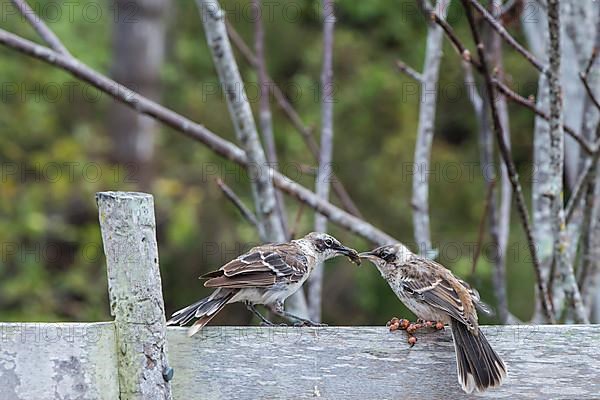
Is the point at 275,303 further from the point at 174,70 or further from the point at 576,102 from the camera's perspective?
the point at 174,70

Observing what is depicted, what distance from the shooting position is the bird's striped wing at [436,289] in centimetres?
312

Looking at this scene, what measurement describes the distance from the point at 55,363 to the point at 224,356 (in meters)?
0.49

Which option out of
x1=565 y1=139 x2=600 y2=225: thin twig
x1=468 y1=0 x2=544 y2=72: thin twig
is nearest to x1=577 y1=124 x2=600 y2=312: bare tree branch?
x1=565 y1=139 x2=600 y2=225: thin twig

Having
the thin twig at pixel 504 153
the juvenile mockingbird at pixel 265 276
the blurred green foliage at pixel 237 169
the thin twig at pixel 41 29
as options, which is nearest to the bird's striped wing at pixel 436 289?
the juvenile mockingbird at pixel 265 276

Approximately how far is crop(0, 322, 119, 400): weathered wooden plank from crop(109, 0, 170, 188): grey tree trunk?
28.6 ft

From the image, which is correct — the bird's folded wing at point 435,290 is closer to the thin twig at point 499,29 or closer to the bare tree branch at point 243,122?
the bare tree branch at point 243,122

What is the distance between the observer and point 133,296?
2463mm

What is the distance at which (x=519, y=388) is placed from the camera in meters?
2.67

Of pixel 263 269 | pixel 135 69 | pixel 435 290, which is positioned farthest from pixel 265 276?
pixel 135 69

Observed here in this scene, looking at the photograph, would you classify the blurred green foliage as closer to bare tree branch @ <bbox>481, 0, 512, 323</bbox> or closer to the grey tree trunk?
the grey tree trunk

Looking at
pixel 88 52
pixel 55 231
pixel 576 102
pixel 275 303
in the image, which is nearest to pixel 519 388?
pixel 275 303

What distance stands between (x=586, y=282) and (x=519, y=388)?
164cm

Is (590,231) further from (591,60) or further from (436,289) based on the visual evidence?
Answer: (436,289)

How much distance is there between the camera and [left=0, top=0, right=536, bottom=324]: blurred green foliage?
937cm
